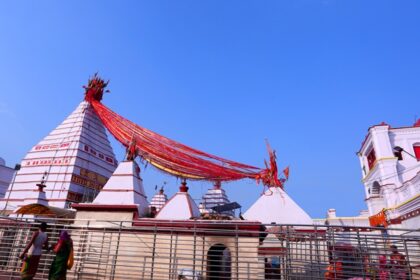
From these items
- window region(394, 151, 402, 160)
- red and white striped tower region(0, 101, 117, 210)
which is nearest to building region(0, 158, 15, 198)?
red and white striped tower region(0, 101, 117, 210)

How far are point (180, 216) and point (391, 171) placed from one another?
69.2ft

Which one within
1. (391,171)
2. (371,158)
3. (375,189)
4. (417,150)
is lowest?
(375,189)

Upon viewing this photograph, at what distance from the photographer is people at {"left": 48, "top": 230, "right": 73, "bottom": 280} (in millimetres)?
7477

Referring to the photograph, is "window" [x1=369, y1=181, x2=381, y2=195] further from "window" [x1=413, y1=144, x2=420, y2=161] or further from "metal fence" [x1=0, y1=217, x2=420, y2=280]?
"metal fence" [x1=0, y1=217, x2=420, y2=280]

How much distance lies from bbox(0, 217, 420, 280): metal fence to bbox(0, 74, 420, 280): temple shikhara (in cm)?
7

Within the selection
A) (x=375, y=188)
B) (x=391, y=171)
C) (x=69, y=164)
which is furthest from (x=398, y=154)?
(x=69, y=164)

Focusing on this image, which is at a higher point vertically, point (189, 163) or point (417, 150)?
point (417, 150)

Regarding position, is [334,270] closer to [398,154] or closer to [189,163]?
[189,163]

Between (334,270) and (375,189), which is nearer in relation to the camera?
(334,270)

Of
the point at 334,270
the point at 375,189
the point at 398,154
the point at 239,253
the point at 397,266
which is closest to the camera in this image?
the point at 397,266

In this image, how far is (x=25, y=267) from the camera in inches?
299

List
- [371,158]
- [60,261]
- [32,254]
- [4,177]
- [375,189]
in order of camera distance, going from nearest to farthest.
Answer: [60,261] → [32,254] → [375,189] → [371,158] → [4,177]

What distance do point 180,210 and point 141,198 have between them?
8.43ft

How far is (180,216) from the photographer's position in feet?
42.2
